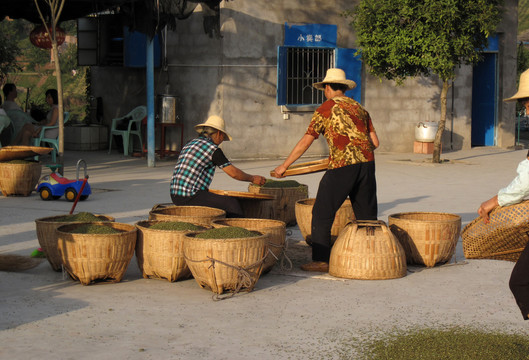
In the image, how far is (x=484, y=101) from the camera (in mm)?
22531

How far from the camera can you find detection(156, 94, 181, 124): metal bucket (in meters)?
18.2

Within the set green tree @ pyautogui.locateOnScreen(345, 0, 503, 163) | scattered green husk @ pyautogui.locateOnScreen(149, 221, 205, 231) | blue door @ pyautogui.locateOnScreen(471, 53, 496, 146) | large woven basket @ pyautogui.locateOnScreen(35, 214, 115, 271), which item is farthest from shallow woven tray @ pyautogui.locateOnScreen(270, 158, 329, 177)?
blue door @ pyautogui.locateOnScreen(471, 53, 496, 146)

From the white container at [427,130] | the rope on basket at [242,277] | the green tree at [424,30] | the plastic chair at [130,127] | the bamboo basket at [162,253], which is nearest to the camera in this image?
the rope on basket at [242,277]

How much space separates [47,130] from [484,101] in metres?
11.9

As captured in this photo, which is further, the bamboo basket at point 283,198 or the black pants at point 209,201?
the bamboo basket at point 283,198

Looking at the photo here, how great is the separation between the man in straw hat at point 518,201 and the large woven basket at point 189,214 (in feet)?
9.48

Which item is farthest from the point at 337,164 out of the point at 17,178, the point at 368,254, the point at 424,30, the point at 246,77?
the point at 246,77

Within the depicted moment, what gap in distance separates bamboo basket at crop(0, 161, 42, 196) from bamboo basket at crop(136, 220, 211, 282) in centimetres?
577

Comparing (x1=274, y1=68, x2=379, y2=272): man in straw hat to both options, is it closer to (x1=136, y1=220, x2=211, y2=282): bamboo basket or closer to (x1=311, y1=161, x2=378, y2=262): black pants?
(x1=311, y1=161, x2=378, y2=262): black pants

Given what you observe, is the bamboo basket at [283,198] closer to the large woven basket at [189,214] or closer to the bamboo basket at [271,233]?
the large woven basket at [189,214]

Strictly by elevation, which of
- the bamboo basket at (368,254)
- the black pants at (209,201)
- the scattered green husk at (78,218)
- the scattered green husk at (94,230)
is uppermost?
the black pants at (209,201)

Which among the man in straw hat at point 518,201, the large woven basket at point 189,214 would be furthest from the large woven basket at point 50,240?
the man in straw hat at point 518,201

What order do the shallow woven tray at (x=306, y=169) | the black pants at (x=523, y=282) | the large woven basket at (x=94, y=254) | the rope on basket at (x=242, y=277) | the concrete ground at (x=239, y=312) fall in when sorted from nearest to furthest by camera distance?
the black pants at (x=523, y=282) → the concrete ground at (x=239, y=312) → the rope on basket at (x=242, y=277) → the large woven basket at (x=94, y=254) → the shallow woven tray at (x=306, y=169)

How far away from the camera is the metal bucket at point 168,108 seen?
1820cm
